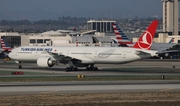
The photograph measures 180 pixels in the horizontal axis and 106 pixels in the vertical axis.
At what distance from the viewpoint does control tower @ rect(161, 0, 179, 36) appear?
620ft

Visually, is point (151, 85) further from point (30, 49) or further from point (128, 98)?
point (30, 49)

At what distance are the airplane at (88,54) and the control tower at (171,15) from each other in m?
118

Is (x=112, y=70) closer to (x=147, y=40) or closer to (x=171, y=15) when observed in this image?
(x=147, y=40)

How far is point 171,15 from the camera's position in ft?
623

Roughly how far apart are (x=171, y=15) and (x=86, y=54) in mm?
120415

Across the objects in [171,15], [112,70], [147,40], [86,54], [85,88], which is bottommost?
[85,88]

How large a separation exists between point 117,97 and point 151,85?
395 inches

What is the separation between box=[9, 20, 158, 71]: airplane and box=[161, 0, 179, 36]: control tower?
118 metres

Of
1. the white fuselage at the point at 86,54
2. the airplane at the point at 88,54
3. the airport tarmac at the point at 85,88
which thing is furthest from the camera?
the white fuselage at the point at 86,54

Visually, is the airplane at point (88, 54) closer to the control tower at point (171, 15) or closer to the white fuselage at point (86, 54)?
the white fuselage at point (86, 54)

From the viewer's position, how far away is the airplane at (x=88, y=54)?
234 ft

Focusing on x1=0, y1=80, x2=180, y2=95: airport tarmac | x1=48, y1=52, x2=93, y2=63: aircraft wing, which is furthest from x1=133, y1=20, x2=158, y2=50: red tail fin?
x1=0, y1=80, x2=180, y2=95: airport tarmac

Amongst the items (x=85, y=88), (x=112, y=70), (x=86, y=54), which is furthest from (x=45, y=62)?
(x=85, y=88)

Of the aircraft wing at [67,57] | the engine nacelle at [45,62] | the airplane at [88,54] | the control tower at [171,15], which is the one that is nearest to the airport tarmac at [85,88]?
the airplane at [88,54]
